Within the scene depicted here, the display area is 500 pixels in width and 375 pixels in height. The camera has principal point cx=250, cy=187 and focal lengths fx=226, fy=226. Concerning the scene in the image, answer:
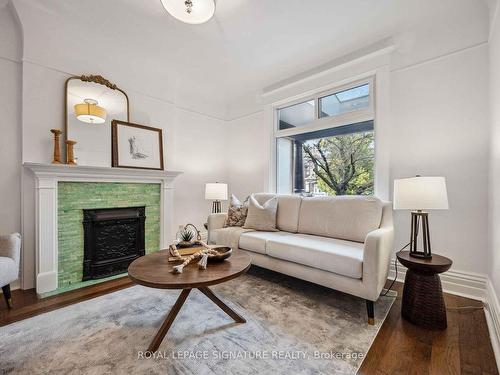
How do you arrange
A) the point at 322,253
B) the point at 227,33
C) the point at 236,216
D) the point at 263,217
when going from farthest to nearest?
the point at 236,216 < the point at 263,217 < the point at 227,33 < the point at 322,253

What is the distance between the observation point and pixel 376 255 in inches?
65.0

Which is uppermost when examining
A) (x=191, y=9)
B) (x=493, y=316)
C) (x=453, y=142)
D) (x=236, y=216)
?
(x=191, y=9)

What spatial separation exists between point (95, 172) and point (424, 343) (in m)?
3.29

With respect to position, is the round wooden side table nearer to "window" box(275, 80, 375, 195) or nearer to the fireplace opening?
"window" box(275, 80, 375, 195)

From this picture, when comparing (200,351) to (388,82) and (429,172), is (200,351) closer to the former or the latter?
(429,172)

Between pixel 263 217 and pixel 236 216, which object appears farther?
pixel 236 216

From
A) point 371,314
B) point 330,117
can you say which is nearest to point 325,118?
point 330,117

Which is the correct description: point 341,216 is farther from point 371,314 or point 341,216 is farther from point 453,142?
point 453,142

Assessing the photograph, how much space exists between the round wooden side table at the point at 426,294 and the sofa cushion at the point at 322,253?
0.38 metres

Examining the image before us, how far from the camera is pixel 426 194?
5.55 feet

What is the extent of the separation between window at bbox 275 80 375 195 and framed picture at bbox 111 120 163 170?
1.89 m

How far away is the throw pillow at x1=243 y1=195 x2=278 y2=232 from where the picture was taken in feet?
9.15

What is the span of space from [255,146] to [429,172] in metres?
2.49

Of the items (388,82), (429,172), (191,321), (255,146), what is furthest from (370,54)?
(191,321)
